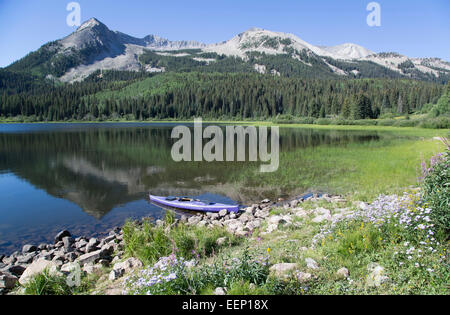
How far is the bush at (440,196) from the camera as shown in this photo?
6.68 metres

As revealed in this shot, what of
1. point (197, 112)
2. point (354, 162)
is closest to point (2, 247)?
point (354, 162)

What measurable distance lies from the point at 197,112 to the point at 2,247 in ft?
613

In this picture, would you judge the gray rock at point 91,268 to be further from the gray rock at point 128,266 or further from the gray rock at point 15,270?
the gray rock at point 15,270

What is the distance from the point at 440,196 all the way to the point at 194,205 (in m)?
13.9

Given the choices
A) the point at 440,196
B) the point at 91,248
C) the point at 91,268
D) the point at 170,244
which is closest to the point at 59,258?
the point at 91,248

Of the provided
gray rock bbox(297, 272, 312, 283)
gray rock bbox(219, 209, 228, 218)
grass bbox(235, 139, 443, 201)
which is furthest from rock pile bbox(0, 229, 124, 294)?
grass bbox(235, 139, 443, 201)

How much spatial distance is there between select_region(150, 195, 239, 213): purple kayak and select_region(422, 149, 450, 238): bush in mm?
11408

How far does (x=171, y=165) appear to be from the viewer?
35062 millimetres

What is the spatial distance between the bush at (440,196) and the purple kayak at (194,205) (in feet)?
37.4

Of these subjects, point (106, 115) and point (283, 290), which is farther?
point (106, 115)

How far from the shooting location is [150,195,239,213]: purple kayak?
1780 cm
